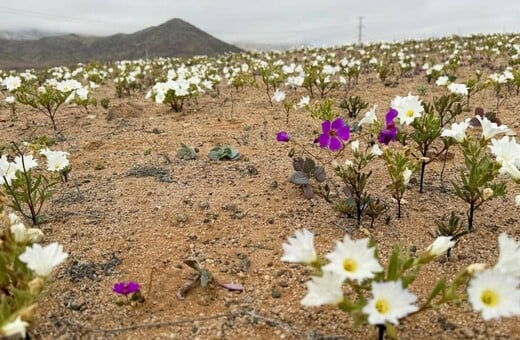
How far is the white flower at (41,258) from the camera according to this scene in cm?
168

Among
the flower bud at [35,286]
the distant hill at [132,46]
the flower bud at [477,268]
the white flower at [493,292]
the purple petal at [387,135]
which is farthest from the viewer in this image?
the distant hill at [132,46]

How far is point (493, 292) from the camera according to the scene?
147cm

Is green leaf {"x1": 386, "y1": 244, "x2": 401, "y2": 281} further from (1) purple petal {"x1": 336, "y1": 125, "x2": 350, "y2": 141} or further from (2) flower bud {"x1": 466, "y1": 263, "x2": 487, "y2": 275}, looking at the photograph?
(1) purple petal {"x1": 336, "y1": 125, "x2": 350, "y2": 141}

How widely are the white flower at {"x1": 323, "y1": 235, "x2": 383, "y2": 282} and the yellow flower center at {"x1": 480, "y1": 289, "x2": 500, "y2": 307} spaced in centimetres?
32

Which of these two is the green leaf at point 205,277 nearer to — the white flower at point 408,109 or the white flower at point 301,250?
the white flower at point 301,250

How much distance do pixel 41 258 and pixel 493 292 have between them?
5.10ft

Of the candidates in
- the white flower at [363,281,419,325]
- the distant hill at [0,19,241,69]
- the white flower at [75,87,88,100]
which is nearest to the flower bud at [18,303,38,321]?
the white flower at [363,281,419,325]

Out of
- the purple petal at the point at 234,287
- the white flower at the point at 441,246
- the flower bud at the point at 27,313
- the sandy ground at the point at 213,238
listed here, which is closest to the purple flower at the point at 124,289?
the sandy ground at the point at 213,238

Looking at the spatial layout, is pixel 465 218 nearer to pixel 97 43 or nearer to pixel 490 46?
pixel 490 46

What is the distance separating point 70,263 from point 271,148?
92.8 inches

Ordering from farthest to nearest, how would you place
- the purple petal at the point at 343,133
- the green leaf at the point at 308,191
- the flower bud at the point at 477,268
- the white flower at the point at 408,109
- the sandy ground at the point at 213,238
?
1. the green leaf at the point at 308,191
2. the purple petal at the point at 343,133
3. the white flower at the point at 408,109
4. the sandy ground at the point at 213,238
5. the flower bud at the point at 477,268

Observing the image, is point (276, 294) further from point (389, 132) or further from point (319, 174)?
point (319, 174)

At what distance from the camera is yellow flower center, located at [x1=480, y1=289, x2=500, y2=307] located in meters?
1.46

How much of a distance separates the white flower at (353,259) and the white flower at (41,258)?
97 cm
